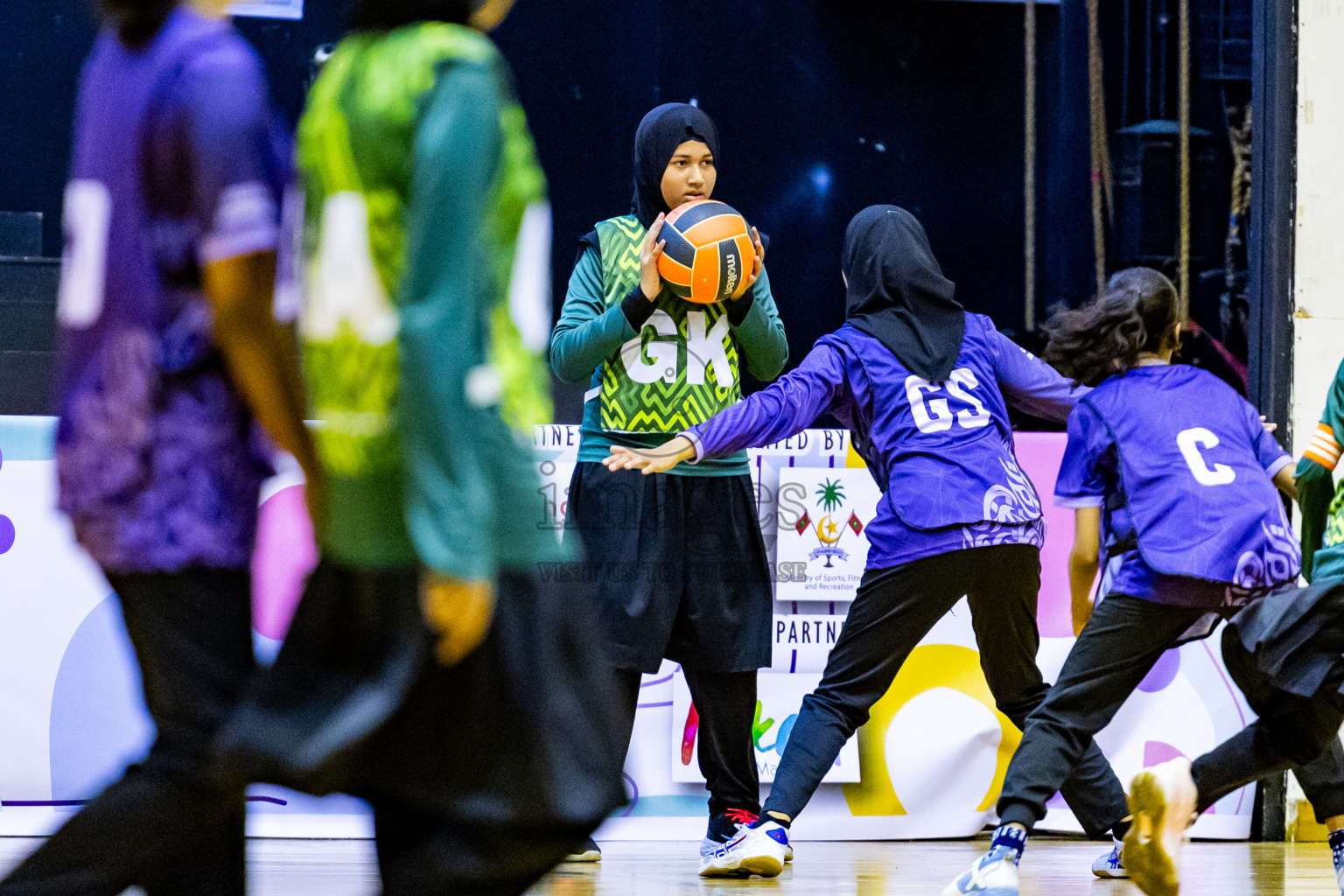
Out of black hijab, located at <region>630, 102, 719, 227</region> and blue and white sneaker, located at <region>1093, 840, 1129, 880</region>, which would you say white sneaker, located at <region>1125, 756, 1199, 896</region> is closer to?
blue and white sneaker, located at <region>1093, 840, 1129, 880</region>

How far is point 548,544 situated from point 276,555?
2.81 m

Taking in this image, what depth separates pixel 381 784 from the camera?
5.89 feet

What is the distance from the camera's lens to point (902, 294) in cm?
409

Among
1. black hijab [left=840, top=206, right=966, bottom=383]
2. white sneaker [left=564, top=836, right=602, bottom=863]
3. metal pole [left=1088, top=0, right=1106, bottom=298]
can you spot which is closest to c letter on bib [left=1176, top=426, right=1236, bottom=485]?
black hijab [left=840, top=206, right=966, bottom=383]

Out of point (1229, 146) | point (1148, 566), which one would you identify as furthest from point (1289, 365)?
point (1148, 566)

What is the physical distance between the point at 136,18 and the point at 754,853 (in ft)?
8.37

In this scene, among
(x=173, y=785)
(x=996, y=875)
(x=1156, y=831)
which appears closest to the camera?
(x=173, y=785)

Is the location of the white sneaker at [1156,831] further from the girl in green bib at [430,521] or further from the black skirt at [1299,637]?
the girl in green bib at [430,521]

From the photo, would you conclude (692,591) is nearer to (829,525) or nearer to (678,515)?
(678,515)

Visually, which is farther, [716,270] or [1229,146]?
[1229,146]

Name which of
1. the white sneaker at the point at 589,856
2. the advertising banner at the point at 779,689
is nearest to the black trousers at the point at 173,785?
the white sneaker at the point at 589,856

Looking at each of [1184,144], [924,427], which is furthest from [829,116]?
[924,427]

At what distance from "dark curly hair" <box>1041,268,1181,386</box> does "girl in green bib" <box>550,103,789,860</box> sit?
2.74 feet

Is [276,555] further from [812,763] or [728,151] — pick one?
[728,151]
